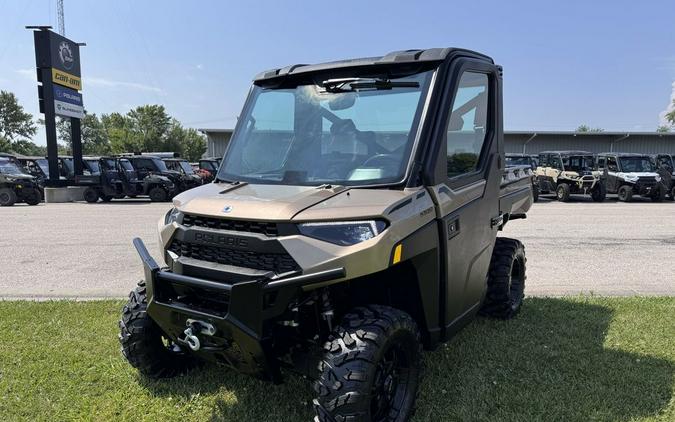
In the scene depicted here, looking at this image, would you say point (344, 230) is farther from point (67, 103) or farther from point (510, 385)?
point (67, 103)

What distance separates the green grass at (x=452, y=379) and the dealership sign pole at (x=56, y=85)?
1923 cm

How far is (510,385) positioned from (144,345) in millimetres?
2659

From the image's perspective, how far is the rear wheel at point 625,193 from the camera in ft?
66.9

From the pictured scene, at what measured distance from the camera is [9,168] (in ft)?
64.8

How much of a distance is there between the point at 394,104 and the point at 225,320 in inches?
66.9

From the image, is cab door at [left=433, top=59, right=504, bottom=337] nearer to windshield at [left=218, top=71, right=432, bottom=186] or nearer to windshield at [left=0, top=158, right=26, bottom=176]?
windshield at [left=218, top=71, right=432, bottom=186]

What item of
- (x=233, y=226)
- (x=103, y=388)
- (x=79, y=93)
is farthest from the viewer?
(x=79, y=93)

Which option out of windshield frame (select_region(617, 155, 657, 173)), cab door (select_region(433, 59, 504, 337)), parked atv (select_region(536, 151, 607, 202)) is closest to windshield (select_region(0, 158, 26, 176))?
cab door (select_region(433, 59, 504, 337))

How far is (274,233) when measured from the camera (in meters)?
2.69

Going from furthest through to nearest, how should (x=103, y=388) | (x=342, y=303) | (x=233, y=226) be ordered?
(x=103, y=388)
(x=342, y=303)
(x=233, y=226)

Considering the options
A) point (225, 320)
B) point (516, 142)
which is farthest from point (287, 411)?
point (516, 142)

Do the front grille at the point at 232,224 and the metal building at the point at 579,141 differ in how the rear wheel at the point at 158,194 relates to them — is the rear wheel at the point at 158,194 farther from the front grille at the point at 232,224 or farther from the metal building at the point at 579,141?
the metal building at the point at 579,141

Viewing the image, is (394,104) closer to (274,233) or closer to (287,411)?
(274,233)

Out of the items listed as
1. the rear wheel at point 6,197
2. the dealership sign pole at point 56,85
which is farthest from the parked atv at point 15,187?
the dealership sign pole at point 56,85
